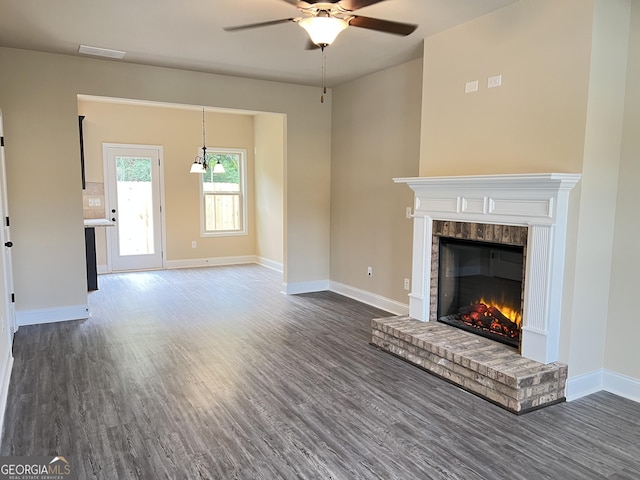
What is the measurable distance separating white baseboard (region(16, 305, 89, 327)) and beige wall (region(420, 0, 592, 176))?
13.5ft

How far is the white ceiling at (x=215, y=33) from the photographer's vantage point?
341 centimetres

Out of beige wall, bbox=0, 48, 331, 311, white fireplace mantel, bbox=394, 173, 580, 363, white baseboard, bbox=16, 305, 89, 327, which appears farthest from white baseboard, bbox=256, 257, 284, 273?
white fireplace mantel, bbox=394, 173, 580, 363

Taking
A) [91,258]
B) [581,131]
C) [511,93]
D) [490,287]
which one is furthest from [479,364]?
[91,258]

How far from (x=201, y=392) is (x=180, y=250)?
18.4 feet

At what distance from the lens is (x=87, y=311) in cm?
510

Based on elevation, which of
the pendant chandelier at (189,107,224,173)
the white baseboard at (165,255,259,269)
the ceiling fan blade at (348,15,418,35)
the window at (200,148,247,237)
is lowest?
the white baseboard at (165,255,259,269)

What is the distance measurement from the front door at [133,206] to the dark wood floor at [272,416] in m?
3.39

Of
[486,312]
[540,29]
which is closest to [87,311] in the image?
[486,312]

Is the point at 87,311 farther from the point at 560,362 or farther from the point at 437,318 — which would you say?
the point at 560,362

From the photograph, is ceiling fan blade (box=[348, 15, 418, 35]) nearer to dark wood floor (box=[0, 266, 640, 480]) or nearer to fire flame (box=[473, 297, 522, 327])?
fire flame (box=[473, 297, 522, 327])

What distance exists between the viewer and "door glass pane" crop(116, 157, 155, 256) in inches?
309

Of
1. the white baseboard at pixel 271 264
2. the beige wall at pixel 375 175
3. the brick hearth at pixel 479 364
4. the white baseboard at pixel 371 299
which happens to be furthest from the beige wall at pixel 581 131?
the white baseboard at pixel 271 264

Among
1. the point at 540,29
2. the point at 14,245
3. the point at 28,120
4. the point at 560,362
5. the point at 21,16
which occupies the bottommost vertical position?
the point at 560,362

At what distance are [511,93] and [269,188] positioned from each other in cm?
562
